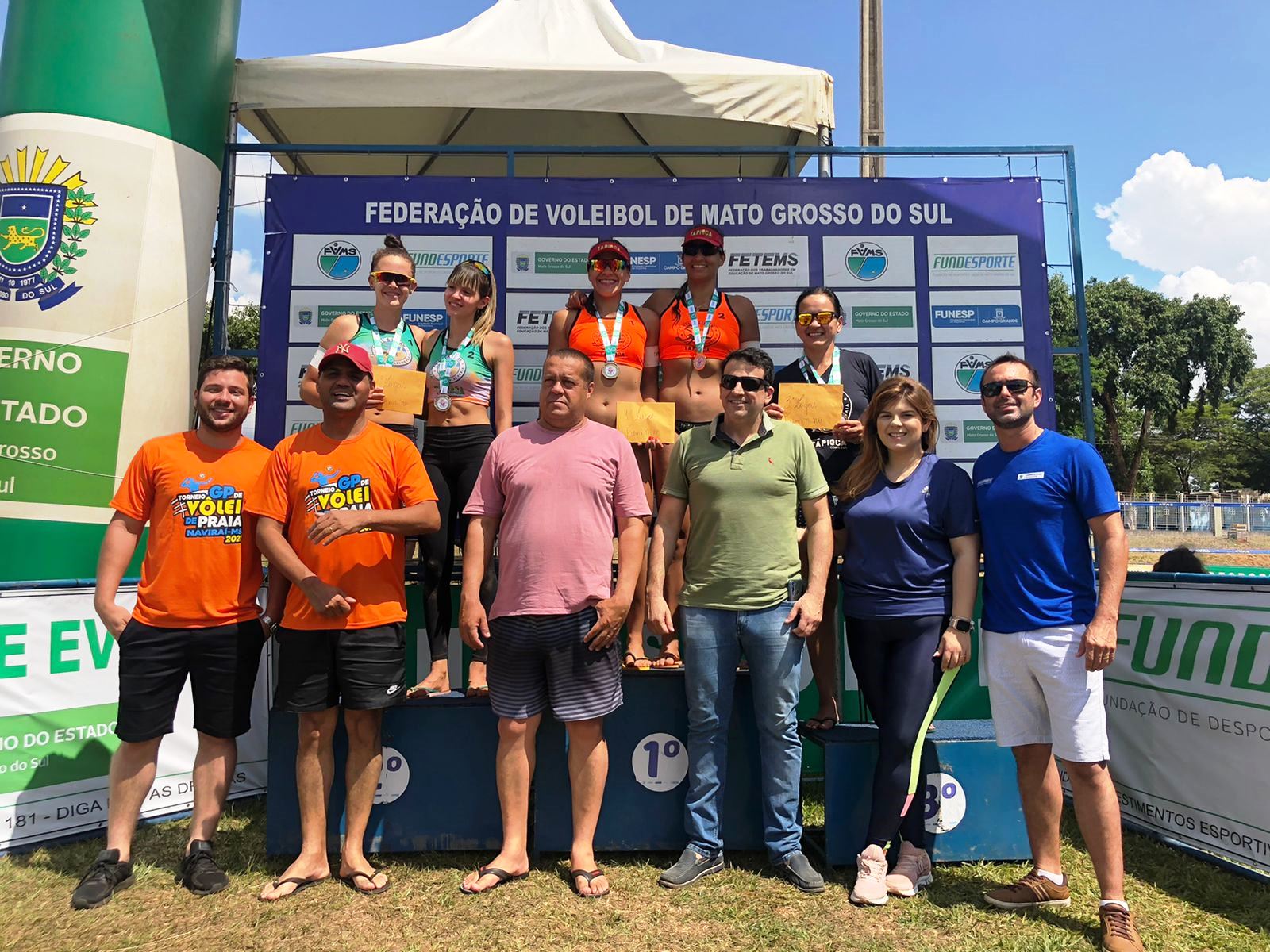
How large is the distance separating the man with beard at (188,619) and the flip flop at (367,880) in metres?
0.47

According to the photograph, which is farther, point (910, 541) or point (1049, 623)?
point (910, 541)

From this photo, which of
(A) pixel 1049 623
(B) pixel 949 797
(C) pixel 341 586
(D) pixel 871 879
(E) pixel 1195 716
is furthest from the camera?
(E) pixel 1195 716

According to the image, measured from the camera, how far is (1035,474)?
2926 millimetres

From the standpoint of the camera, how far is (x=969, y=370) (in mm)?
5406

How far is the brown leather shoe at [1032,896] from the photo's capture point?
2887 millimetres

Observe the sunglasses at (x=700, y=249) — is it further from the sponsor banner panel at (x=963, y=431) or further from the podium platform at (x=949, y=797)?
the podium platform at (x=949, y=797)

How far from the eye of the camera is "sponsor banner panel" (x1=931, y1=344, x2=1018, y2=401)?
5.40 meters

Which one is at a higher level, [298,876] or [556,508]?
[556,508]

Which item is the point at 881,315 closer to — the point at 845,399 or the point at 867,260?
the point at 867,260

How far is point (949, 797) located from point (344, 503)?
108 inches

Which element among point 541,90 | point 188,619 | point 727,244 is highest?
point 541,90

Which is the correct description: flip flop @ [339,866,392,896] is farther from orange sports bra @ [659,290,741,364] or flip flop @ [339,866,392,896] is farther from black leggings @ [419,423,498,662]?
orange sports bra @ [659,290,741,364]

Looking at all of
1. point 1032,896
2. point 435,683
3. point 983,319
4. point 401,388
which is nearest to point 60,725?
point 435,683

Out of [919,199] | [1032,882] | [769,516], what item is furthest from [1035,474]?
[919,199]
